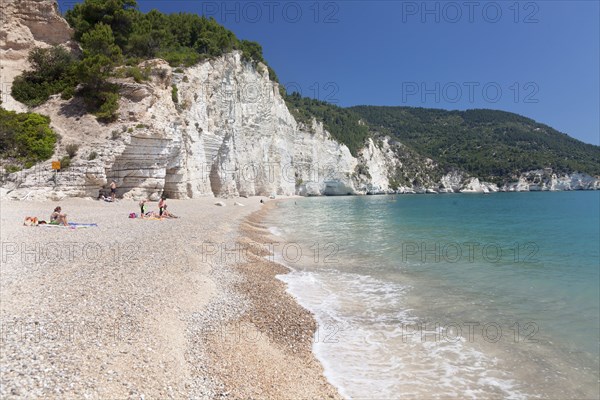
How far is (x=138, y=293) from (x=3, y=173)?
20.2 meters

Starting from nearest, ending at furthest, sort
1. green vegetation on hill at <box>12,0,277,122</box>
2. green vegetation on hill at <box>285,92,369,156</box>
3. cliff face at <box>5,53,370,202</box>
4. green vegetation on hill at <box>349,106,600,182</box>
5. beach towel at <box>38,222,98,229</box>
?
beach towel at <box>38,222,98,229</box> < cliff face at <box>5,53,370,202</box> < green vegetation on hill at <box>12,0,277,122</box> < green vegetation on hill at <box>285,92,369,156</box> < green vegetation on hill at <box>349,106,600,182</box>

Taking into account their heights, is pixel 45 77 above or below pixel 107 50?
below

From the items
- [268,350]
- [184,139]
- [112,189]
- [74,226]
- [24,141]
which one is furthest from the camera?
[184,139]

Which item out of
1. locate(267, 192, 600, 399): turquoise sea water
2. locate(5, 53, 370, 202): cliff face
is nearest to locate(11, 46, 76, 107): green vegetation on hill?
locate(5, 53, 370, 202): cliff face

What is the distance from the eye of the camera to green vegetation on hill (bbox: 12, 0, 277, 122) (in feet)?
85.6

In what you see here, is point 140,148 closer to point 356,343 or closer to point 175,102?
point 175,102

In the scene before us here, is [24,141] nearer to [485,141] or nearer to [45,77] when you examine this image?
[45,77]

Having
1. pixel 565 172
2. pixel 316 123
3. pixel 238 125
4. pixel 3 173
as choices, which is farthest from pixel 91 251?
pixel 565 172

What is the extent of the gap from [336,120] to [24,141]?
89.6 meters

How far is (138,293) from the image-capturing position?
622 cm

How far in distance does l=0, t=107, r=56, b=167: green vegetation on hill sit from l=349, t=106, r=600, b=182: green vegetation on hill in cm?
11783

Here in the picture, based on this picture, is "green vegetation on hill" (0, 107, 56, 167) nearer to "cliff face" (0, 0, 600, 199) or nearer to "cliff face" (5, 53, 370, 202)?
"cliff face" (0, 0, 600, 199)

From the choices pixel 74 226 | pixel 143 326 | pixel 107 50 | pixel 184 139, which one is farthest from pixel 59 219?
pixel 107 50

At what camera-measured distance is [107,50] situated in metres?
30.6
